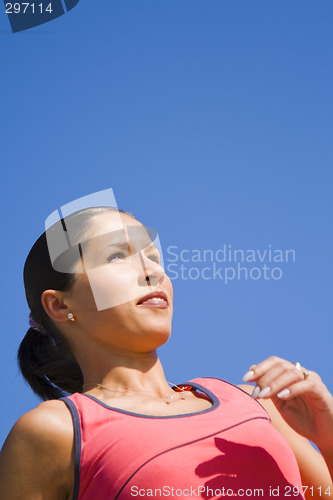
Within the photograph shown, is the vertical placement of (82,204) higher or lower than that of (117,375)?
higher

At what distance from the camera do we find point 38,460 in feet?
7.22

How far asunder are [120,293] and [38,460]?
0.68 metres

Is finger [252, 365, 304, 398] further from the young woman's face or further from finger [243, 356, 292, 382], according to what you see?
the young woman's face

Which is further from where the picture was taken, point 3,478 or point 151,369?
point 151,369

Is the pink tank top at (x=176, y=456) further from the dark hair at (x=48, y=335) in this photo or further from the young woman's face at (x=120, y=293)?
the dark hair at (x=48, y=335)

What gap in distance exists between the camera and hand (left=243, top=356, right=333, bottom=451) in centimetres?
201

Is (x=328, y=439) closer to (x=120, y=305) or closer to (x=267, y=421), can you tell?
(x=267, y=421)

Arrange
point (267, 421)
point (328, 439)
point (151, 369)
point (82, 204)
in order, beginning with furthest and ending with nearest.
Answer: point (82, 204) < point (151, 369) < point (267, 421) < point (328, 439)

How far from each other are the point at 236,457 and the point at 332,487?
1.86ft

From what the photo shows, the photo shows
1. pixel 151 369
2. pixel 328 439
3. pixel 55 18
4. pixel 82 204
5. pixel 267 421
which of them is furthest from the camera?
pixel 55 18

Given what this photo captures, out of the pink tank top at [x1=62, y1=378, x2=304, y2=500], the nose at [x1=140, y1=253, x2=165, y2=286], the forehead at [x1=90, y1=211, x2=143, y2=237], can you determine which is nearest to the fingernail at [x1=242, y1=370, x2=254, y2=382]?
the pink tank top at [x1=62, y1=378, x2=304, y2=500]

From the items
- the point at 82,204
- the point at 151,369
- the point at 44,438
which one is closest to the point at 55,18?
the point at 82,204

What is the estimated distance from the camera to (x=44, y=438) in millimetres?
2197

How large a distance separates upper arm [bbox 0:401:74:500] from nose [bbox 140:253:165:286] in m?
0.67
